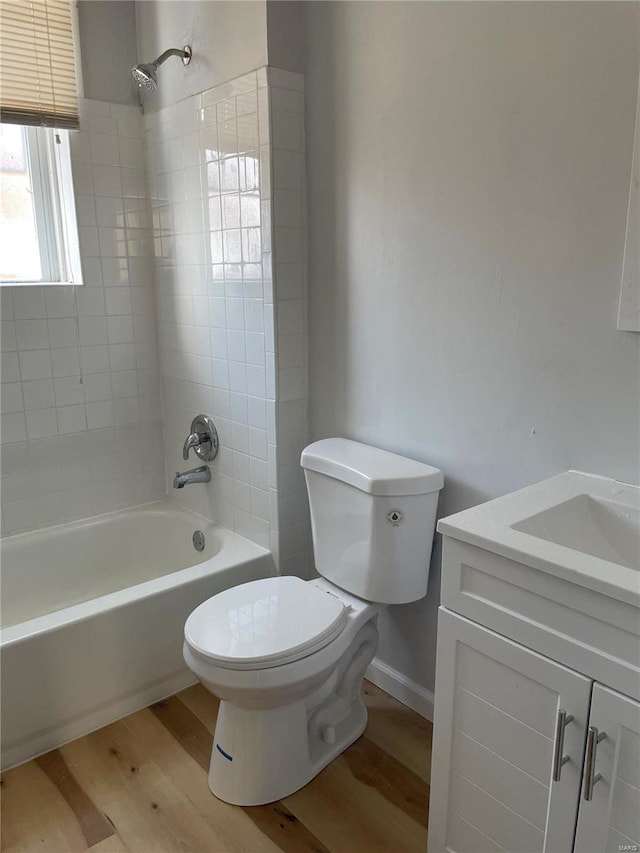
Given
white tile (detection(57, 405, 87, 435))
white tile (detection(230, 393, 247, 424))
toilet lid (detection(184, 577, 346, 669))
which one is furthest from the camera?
white tile (detection(57, 405, 87, 435))

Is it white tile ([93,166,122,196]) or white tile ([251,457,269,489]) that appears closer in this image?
white tile ([251,457,269,489])

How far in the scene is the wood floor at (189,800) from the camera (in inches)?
60.9

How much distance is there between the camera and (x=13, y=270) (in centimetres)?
236

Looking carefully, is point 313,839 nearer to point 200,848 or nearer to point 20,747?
point 200,848

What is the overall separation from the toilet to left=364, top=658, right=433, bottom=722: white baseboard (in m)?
0.18

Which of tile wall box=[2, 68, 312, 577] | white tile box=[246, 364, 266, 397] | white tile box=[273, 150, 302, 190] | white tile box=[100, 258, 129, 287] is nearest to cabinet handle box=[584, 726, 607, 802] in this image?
tile wall box=[2, 68, 312, 577]

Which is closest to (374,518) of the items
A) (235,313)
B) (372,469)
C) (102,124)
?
(372,469)

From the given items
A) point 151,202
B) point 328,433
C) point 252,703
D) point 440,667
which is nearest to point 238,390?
point 328,433

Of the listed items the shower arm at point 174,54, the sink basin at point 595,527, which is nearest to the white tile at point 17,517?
the shower arm at point 174,54

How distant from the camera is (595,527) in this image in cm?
131

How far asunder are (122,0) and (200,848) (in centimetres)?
273

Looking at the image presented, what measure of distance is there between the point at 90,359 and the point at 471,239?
5.09 ft

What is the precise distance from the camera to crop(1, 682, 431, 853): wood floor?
155cm

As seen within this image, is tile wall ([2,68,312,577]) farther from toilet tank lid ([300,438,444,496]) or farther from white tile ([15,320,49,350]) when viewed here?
toilet tank lid ([300,438,444,496])
